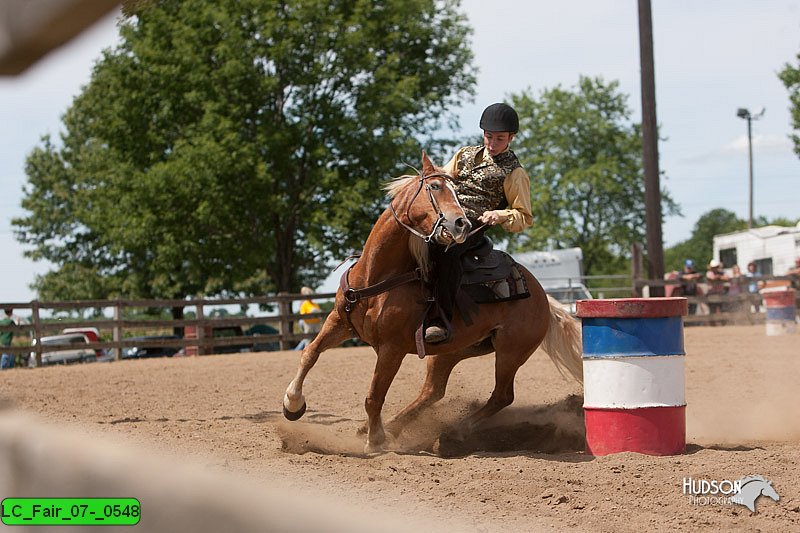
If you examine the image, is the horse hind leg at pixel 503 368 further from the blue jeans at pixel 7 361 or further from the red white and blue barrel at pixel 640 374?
the blue jeans at pixel 7 361

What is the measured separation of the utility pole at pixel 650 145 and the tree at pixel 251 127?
402 inches

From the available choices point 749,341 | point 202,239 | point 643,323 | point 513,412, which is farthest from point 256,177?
point 643,323

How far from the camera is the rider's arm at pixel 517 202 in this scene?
20.5ft

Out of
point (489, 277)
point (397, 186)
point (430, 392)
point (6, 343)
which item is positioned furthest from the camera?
point (6, 343)

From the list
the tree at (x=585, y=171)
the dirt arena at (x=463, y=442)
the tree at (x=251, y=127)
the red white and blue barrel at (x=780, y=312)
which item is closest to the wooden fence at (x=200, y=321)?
the red white and blue barrel at (x=780, y=312)

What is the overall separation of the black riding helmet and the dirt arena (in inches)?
89.0

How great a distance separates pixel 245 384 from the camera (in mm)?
11164

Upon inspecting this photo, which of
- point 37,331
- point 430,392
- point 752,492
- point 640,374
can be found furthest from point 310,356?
point 37,331

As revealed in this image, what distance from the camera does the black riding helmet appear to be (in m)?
6.37

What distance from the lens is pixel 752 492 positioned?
14.0ft

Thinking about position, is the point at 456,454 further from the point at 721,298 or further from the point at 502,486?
the point at 721,298

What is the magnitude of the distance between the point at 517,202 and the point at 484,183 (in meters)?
0.33

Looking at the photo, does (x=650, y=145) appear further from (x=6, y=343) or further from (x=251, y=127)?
(x=251, y=127)

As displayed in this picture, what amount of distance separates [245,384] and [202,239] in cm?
1664
